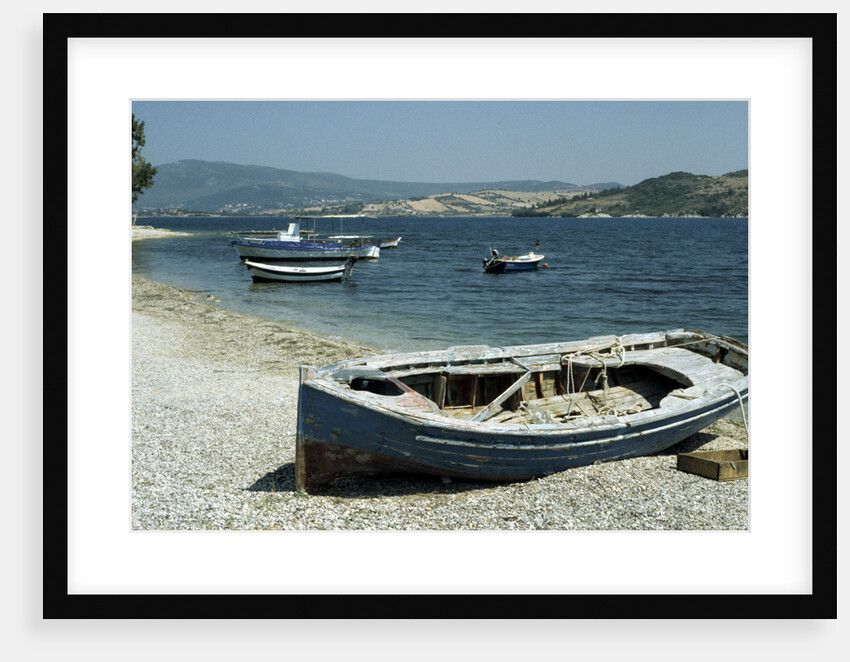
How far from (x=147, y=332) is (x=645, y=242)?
47.6m

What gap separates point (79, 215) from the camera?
587 cm

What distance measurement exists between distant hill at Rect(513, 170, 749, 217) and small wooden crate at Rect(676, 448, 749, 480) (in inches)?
115

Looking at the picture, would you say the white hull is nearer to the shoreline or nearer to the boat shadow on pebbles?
the shoreline

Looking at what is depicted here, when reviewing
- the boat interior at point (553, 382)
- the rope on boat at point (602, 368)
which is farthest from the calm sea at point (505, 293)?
the rope on boat at point (602, 368)

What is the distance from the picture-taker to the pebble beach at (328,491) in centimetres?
730

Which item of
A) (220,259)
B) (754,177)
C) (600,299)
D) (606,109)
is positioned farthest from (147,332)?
(220,259)

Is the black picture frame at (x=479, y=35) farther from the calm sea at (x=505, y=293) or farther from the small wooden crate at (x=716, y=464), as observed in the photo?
the small wooden crate at (x=716, y=464)

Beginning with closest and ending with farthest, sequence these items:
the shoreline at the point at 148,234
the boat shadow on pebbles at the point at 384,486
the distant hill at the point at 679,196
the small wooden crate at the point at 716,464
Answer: the small wooden crate at the point at 716,464, the boat shadow on pebbles at the point at 384,486, the distant hill at the point at 679,196, the shoreline at the point at 148,234

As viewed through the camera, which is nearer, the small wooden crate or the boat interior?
the small wooden crate

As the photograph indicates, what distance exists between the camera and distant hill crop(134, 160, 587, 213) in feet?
46.4

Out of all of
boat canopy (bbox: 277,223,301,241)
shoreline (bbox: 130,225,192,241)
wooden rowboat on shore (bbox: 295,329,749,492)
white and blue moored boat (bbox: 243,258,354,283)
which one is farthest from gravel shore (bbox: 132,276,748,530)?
shoreline (bbox: 130,225,192,241)

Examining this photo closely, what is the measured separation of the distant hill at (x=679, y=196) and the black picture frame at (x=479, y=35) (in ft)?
3.66

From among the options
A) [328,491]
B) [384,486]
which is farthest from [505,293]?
[328,491]

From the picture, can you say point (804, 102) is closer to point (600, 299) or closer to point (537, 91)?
point (537, 91)
